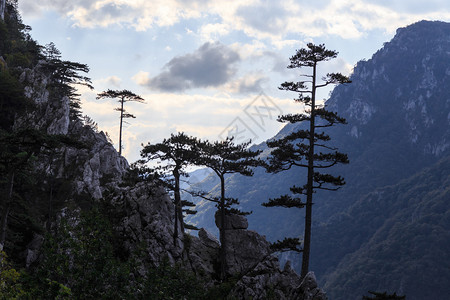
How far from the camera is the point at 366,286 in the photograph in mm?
192500

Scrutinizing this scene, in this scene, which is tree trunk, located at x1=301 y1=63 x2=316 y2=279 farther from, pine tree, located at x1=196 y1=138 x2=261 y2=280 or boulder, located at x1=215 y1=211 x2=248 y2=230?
boulder, located at x1=215 y1=211 x2=248 y2=230

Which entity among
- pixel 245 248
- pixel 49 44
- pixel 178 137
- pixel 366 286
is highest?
pixel 49 44

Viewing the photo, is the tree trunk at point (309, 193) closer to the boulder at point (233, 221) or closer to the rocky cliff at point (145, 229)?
the rocky cliff at point (145, 229)

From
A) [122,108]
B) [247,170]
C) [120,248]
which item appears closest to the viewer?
[120,248]

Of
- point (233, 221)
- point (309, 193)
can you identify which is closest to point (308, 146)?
point (309, 193)

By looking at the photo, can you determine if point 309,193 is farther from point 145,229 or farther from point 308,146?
point 145,229

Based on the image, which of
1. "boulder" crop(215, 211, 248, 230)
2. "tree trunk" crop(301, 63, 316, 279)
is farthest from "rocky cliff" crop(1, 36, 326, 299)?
"tree trunk" crop(301, 63, 316, 279)

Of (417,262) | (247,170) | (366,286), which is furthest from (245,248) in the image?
(417,262)

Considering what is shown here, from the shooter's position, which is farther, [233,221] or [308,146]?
[233,221]

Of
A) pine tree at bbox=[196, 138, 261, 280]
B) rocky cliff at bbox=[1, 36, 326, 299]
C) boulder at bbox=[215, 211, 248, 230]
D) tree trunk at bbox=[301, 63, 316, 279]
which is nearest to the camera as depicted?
tree trunk at bbox=[301, 63, 316, 279]

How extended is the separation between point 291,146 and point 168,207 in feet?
41.8

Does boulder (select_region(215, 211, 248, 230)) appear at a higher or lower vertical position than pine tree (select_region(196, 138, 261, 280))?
lower

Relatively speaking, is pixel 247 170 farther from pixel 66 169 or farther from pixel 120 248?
pixel 66 169

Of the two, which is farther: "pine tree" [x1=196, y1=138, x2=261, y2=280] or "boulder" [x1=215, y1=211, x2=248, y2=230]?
"boulder" [x1=215, y1=211, x2=248, y2=230]
